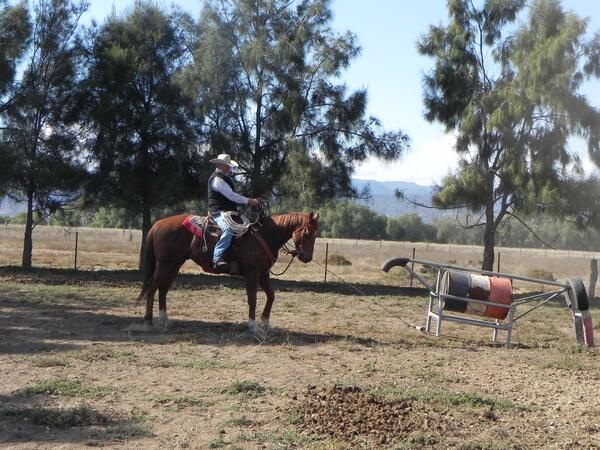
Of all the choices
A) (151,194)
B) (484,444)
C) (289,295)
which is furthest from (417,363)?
(151,194)

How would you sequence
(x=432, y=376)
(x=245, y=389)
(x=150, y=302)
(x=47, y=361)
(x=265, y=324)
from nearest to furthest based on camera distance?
(x=245, y=389)
(x=432, y=376)
(x=47, y=361)
(x=265, y=324)
(x=150, y=302)

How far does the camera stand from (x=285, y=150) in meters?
20.7

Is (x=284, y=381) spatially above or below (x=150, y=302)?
below

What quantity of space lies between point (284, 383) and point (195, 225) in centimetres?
402

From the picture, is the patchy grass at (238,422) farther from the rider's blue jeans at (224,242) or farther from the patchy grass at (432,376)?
the rider's blue jeans at (224,242)

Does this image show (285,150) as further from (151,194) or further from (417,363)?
(417,363)

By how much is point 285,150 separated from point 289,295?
5616 millimetres

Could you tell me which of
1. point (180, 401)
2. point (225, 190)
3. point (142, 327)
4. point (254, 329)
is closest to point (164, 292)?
point (142, 327)

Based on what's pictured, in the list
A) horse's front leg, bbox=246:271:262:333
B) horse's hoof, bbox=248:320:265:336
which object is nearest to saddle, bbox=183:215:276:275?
horse's front leg, bbox=246:271:262:333

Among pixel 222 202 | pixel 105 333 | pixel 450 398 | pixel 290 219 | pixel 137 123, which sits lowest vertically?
pixel 105 333

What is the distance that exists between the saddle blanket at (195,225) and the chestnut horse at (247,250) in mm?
80

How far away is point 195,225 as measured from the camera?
416 inches

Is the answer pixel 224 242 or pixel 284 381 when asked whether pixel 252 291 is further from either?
pixel 284 381

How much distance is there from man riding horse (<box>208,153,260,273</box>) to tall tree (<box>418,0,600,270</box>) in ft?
39.1
